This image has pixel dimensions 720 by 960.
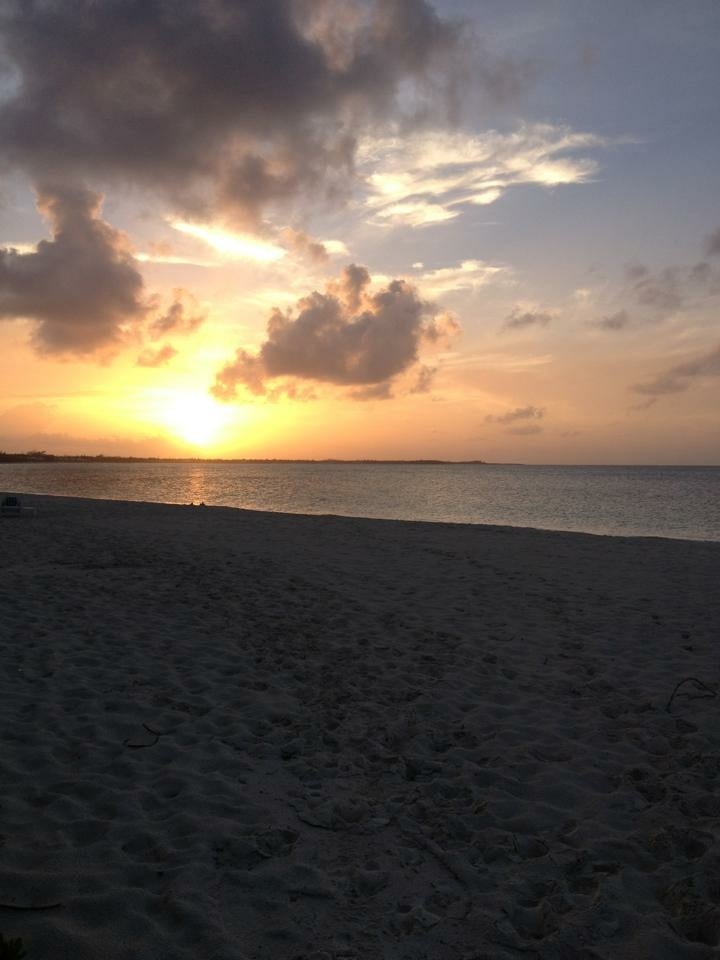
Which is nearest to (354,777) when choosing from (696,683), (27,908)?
(27,908)

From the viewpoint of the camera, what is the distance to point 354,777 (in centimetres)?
507

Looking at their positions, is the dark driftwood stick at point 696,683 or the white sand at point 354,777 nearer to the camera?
the white sand at point 354,777

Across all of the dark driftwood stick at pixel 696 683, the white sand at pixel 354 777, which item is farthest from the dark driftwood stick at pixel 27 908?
the dark driftwood stick at pixel 696 683

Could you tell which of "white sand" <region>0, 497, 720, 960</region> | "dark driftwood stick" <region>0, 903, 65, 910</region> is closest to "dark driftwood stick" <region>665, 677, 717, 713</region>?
"white sand" <region>0, 497, 720, 960</region>

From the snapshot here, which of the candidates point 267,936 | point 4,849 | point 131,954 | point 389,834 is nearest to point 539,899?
point 389,834

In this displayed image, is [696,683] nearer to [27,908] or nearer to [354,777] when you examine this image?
[354,777]

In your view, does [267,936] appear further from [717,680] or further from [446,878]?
[717,680]

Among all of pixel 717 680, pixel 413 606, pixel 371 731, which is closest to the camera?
pixel 371 731

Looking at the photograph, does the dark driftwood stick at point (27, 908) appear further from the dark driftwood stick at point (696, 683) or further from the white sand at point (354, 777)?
the dark driftwood stick at point (696, 683)

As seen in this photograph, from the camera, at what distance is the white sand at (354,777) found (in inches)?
137

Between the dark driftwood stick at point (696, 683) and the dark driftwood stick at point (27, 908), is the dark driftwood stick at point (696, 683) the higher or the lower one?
the higher one

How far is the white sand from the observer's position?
349 cm

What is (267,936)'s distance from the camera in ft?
11.1

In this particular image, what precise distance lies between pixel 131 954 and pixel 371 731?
9.78 ft
